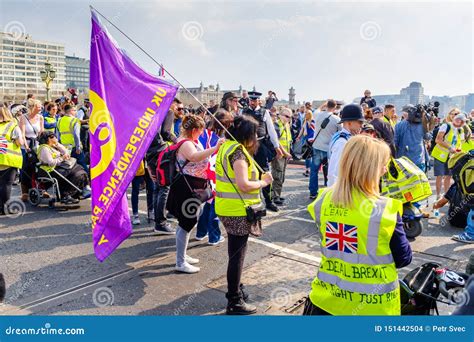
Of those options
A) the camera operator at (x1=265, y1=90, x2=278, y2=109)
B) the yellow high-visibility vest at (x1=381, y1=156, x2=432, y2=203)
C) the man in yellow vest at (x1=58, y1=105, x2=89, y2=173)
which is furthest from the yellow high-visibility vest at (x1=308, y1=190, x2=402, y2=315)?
the camera operator at (x1=265, y1=90, x2=278, y2=109)

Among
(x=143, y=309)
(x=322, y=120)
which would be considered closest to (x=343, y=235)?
(x=143, y=309)

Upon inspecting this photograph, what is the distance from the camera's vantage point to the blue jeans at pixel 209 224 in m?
5.64

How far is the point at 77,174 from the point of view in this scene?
25.5 feet

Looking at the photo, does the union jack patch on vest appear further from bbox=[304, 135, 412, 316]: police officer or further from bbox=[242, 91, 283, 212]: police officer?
bbox=[242, 91, 283, 212]: police officer

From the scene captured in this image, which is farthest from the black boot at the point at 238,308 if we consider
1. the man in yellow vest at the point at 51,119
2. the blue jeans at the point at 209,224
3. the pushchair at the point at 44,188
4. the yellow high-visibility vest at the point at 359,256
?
the man in yellow vest at the point at 51,119

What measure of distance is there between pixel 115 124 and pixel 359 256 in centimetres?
278

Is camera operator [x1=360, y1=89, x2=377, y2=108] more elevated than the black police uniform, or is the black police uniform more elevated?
camera operator [x1=360, y1=89, x2=377, y2=108]

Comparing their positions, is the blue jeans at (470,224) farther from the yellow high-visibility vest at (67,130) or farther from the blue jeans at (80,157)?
the yellow high-visibility vest at (67,130)

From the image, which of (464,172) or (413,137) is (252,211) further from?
(413,137)

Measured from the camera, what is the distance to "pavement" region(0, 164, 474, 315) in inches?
156

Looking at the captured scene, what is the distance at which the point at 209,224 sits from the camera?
5.70 metres

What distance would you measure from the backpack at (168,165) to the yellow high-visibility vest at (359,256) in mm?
2769

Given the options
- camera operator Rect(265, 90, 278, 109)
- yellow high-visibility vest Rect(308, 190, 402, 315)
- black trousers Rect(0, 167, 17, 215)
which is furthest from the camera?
camera operator Rect(265, 90, 278, 109)

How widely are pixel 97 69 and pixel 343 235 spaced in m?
3.11
